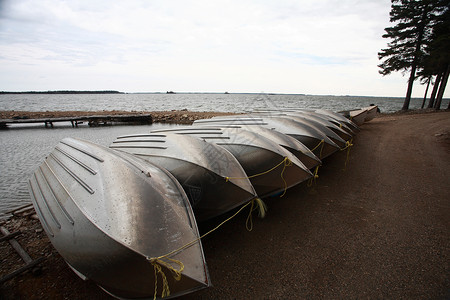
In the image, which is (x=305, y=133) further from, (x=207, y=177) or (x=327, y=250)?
(x=207, y=177)

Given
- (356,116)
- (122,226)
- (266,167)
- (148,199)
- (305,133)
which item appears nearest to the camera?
(122,226)

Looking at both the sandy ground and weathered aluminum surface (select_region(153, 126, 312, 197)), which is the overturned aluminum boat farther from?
weathered aluminum surface (select_region(153, 126, 312, 197))

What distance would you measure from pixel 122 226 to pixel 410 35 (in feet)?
90.3

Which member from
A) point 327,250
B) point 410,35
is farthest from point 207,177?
point 410,35

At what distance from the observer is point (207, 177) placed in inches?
127

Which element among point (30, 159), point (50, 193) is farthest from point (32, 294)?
point (30, 159)

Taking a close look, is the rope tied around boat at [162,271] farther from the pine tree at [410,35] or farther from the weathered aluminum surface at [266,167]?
the pine tree at [410,35]

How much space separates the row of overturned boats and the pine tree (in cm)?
2298

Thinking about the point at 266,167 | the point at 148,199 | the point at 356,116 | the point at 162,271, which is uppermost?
the point at 356,116

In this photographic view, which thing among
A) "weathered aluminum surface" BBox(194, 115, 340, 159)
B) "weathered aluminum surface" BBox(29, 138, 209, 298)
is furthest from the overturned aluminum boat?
"weathered aluminum surface" BBox(29, 138, 209, 298)

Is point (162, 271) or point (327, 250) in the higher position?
point (162, 271)

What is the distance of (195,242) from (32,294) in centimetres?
216

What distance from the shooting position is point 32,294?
2.65m

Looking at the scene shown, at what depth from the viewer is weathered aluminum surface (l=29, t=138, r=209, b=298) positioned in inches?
77.5
